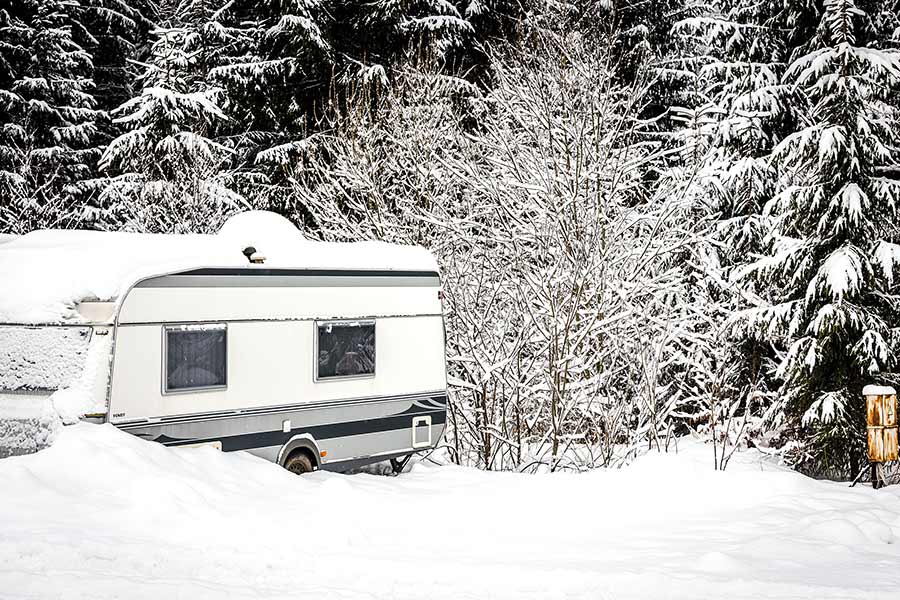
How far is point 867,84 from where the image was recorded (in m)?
14.5

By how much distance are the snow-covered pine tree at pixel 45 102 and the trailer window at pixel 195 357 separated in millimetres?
16233

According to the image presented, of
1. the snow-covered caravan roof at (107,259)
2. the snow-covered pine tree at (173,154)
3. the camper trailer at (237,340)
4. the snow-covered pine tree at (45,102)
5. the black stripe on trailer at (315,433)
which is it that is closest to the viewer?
the camper trailer at (237,340)

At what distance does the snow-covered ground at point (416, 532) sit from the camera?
6340 millimetres

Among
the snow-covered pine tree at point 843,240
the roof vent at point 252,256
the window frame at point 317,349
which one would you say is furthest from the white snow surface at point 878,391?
the roof vent at point 252,256

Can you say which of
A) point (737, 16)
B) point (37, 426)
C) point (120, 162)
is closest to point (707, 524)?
point (37, 426)

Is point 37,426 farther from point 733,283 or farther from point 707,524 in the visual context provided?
point 733,283

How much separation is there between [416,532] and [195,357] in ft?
9.93

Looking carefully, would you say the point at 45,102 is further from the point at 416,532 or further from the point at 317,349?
the point at 416,532

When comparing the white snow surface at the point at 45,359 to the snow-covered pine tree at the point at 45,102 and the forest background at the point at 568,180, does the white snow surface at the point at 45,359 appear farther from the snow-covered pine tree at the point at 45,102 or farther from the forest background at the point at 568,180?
the snow-covered pine tree at the point at 45,102

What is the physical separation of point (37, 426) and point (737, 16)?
15705mm

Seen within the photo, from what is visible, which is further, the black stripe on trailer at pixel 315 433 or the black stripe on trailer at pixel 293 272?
the black stripe on trailer at pixel 293 272

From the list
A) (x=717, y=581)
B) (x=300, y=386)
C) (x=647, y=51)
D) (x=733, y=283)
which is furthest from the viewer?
(x=647, y=51)

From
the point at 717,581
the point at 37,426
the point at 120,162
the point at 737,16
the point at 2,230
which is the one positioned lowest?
the point at 717,581

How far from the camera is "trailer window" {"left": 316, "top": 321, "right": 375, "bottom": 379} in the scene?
11.0 meters
